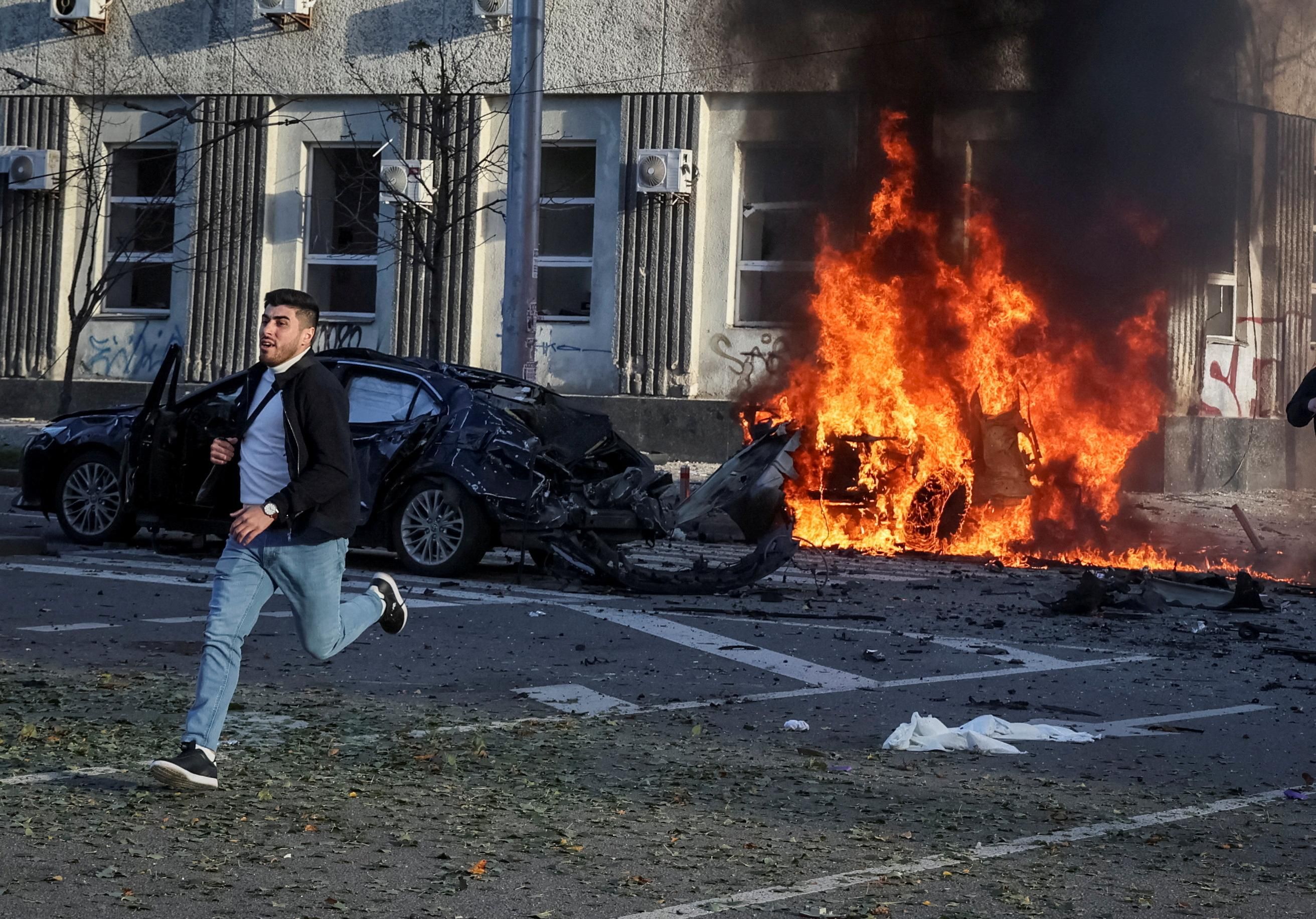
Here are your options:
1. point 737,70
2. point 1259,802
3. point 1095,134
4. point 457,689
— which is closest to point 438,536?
point 457,689

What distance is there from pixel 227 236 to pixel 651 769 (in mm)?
19402

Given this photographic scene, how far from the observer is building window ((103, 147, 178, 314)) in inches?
960

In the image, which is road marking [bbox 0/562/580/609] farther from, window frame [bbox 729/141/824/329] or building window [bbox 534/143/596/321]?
building window [bbox 534/143/596/321]

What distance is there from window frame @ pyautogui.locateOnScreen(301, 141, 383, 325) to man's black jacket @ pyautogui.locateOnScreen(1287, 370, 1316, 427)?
51.2ft

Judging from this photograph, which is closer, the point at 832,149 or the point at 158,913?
the point at 158,913

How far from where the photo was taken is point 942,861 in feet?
16.1

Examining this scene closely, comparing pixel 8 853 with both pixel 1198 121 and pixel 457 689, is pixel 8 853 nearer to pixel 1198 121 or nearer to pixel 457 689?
pixel 457 689

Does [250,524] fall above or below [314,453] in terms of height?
below

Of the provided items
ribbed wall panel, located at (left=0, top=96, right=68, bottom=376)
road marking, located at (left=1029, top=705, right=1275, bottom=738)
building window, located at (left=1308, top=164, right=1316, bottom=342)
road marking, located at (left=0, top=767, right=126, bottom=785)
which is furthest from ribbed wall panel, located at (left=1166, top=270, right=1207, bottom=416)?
road marking, located at (left=0, top=767, right=126, bottom=785)

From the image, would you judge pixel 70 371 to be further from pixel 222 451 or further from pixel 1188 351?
pixel 222 451

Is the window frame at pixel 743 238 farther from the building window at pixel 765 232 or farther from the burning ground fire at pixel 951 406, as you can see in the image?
the burning ground fire at pixel 951 406

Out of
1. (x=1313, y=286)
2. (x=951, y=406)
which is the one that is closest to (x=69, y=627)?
(x=951, y=406)

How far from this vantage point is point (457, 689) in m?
7.63

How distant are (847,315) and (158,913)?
12265 millimetres
